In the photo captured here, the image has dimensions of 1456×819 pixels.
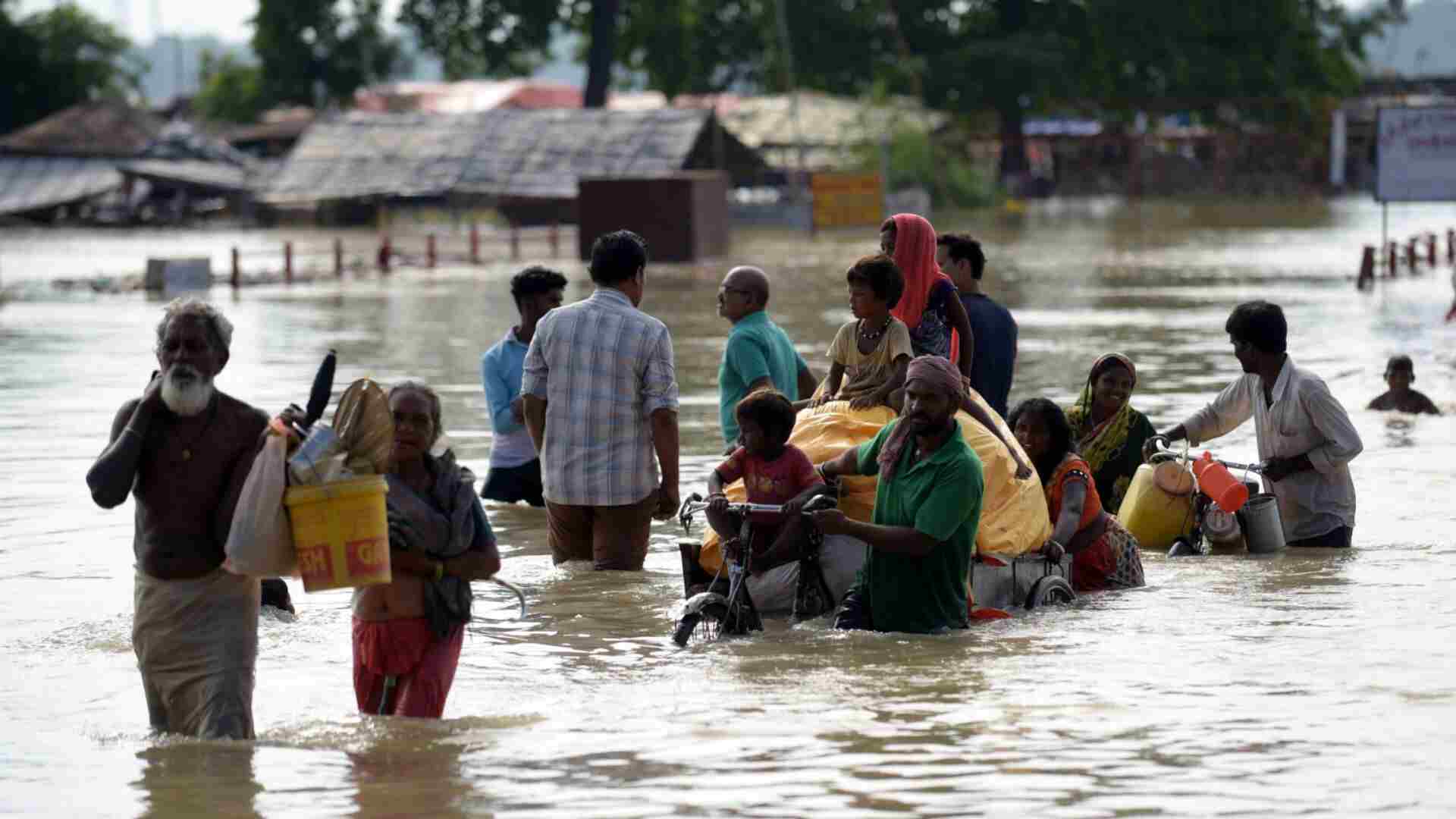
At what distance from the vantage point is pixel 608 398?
29.5 feet

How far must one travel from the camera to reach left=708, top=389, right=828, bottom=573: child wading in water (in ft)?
27.1

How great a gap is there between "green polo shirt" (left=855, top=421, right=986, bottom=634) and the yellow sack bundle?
0.29m

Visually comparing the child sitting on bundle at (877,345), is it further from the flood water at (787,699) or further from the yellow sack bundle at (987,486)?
the flood water at (787,699)

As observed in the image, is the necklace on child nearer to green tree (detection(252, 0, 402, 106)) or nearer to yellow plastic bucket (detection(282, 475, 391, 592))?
yellow plastic bucket (detection(282, 475, 391, 592))

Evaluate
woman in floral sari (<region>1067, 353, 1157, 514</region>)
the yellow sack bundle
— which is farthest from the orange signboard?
the yellow sack bundle

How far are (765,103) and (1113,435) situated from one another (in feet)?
190

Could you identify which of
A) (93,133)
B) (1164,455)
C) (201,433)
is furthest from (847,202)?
(201,433)

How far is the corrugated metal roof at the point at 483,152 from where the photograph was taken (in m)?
53.2

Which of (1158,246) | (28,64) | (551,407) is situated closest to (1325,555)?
(551,407)

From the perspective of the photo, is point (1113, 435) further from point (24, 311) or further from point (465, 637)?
point (24, 311)

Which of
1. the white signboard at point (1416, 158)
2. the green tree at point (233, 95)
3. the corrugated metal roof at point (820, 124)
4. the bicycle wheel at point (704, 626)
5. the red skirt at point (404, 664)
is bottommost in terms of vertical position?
the bicycle wheel at point (704, 626)

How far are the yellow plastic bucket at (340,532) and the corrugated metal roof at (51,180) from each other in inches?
2354

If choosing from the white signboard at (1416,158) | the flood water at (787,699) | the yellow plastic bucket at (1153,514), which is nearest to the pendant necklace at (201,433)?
the flood water at (787,699)

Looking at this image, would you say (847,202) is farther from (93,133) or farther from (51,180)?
(93,133)
